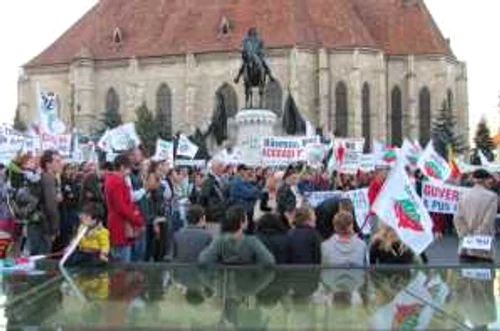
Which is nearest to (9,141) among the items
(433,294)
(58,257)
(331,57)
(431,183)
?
(58,257)

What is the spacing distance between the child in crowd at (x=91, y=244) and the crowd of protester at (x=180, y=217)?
1cm

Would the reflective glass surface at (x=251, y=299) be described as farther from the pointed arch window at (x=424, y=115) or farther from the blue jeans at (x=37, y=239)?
the pointed arch window at (x=424, y=115)

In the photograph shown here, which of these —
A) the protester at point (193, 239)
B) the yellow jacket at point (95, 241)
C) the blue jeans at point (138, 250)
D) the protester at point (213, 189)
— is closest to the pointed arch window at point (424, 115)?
the protester at point (213, 189)

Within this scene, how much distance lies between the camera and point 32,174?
12.9 metres

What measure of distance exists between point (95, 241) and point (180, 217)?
5.88m

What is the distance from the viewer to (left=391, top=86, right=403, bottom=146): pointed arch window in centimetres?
7538

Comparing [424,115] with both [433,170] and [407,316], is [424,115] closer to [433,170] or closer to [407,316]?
[433,170]

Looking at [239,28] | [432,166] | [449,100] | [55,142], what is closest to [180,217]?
[55,142]

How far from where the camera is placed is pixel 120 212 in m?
11.4

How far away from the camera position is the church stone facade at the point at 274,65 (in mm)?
71562

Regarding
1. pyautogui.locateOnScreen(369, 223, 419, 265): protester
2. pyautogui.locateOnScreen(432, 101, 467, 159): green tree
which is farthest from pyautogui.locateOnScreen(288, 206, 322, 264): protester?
pyautogui.locateOnScreen(432, 101, 467, 159): green tree

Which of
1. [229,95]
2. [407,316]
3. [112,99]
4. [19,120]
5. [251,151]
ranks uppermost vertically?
[112,99]

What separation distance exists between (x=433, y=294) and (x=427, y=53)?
68838mm

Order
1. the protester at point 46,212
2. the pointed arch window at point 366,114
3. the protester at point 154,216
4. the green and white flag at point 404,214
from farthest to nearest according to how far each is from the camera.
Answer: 1. the pointed arch window at point 366,114
2. the protester at point 154,216
3. the protester at point 46,212
4. the green and white flag at point 404,214
